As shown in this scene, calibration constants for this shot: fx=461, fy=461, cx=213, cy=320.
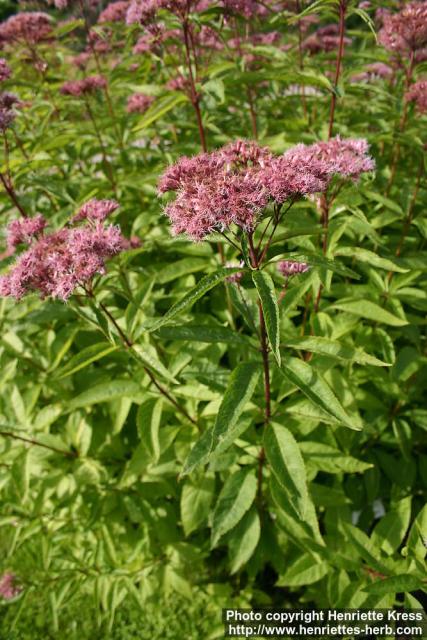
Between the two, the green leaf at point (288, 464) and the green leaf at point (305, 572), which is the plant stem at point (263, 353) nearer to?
the green leaf at point (288, 464)

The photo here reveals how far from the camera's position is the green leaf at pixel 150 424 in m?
2.50

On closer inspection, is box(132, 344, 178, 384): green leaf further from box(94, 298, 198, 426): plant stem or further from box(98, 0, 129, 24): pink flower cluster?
box(98, 0, 129, 24): pink flower cluster

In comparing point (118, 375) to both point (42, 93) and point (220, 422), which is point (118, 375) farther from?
point (42, 93)

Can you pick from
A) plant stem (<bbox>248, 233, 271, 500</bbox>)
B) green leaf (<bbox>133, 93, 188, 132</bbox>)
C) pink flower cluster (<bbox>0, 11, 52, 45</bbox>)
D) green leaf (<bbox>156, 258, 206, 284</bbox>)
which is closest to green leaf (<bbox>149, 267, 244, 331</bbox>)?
plant stem (<bbox>248, 233, 271, 500</bbox>)

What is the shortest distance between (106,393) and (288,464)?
1.12 meters

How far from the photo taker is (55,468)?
10.5ft

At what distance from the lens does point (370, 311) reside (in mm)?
2680

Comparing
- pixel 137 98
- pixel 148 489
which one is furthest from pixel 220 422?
pixel 137 98

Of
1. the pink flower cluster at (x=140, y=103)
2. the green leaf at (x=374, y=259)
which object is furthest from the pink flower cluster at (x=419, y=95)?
the pink flower cluster at (x=140, y=103)

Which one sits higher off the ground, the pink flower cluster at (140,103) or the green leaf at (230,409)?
the pink flower cluster at (140,103)

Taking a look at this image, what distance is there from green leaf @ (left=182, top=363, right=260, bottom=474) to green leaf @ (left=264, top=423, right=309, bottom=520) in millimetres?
305

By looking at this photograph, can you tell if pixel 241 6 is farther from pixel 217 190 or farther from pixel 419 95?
pixel 217 190

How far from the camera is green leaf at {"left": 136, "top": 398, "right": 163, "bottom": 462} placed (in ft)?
8.21

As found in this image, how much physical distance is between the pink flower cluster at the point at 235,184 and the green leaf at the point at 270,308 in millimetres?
225
